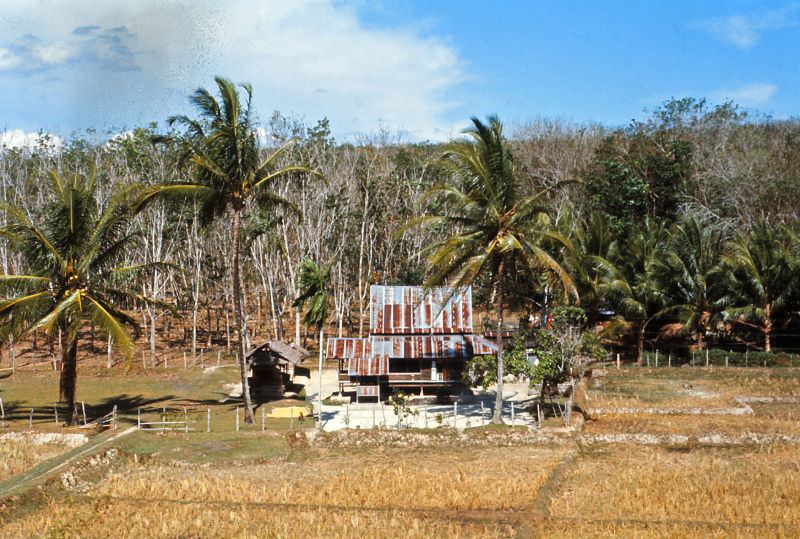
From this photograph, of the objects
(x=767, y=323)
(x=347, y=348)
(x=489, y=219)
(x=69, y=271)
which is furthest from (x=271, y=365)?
(x=767, y=323)

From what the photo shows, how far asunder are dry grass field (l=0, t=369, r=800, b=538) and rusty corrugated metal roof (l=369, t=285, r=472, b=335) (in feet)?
28.2

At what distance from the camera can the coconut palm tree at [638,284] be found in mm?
33094

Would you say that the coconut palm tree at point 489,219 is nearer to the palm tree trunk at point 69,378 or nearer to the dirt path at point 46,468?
the dirt path at point 46,468

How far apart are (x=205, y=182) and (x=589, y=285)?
1845 centimetres

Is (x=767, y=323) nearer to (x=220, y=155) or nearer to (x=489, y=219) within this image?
(x=489, y=219)

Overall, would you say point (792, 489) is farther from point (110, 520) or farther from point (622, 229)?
point (622, 229)

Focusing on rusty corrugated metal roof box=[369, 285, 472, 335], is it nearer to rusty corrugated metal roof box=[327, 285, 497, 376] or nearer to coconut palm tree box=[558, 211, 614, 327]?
rusty corrugated metal roof box=[327, 285, 497, 376]

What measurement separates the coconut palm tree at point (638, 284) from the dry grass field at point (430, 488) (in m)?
11.9

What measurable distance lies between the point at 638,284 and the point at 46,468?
2484 centimetres

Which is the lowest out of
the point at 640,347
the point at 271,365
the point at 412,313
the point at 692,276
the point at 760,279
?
the point at 271,365

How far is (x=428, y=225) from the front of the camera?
108 ft

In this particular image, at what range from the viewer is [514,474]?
16406 millimetres

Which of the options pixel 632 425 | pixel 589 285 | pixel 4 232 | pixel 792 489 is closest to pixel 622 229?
pixel 589 285

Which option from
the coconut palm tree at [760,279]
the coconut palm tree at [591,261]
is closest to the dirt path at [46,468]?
the coconut palm tree at [591,261]
